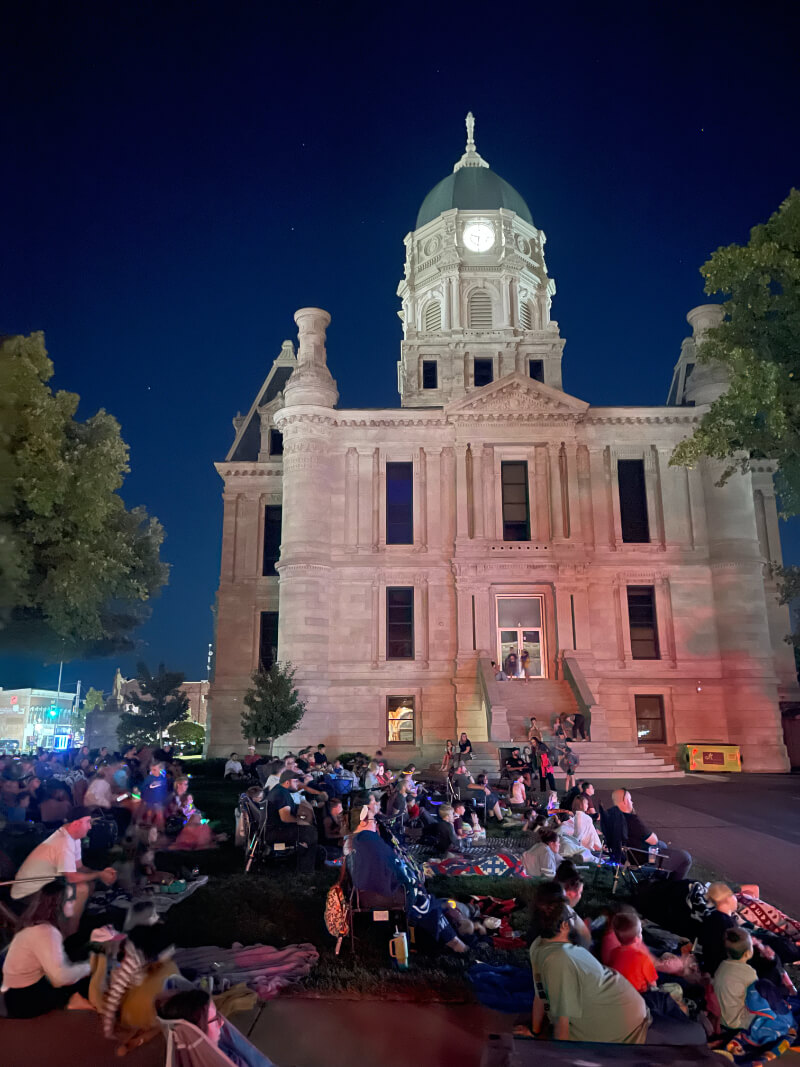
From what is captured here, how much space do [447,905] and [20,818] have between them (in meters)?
10.5

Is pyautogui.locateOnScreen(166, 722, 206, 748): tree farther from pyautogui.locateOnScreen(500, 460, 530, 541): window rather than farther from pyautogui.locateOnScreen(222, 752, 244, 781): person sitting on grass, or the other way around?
pyautogui.locateOnScreen(500, 460, 530, 541): window

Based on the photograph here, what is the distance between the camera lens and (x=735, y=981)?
19.9 feet

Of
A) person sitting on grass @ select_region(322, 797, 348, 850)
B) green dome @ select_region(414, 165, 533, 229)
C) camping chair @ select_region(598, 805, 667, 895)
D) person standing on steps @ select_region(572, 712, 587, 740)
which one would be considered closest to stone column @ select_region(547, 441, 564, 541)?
person standing on steps @ select_region(572, 712, 587, 740)

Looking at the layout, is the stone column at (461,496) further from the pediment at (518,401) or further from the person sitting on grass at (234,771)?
the person sitting on grass at (234,771)

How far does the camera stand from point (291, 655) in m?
31.5

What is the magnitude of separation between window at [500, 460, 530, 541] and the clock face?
1543 cm

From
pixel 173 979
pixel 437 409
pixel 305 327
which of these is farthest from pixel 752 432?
pixel 305 327

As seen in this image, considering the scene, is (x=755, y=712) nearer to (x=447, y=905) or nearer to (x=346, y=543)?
(x=346, y=543)

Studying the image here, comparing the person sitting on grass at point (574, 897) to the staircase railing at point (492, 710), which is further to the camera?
the staircase railing at point (492, 710)

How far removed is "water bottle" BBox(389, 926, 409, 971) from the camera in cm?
765

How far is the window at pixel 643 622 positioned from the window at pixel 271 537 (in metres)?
17.1

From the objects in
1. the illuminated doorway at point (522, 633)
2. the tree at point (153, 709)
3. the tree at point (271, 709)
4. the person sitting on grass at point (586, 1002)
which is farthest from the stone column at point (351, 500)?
the person sitting on grass at point (586, 1002)

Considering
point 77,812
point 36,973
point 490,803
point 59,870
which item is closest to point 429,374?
point 490,803

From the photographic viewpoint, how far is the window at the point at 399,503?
34.4 metres
